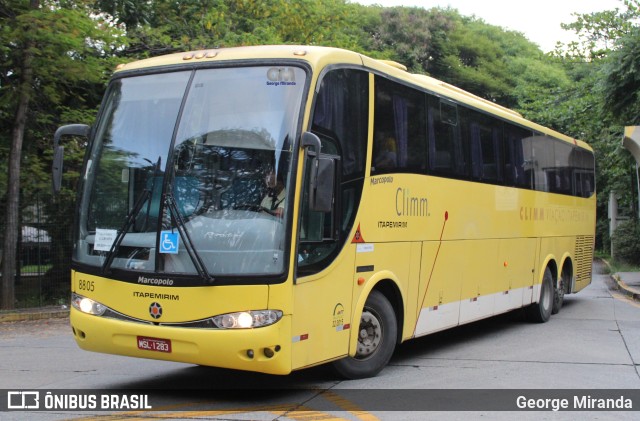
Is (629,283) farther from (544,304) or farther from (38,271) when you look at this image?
(38,271)

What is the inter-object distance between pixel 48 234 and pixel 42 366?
7.50 m

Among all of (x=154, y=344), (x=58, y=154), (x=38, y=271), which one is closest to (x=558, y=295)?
(x=154, y=344)

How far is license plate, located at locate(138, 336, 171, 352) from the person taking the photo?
6.68 meters

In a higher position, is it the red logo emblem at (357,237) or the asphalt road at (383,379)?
the red logo emblem at (357,237)

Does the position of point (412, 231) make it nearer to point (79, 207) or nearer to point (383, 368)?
point (383, 368)

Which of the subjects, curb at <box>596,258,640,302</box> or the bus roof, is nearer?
the bus roof

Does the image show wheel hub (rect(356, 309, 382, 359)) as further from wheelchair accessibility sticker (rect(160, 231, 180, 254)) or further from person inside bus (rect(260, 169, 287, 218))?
wheelchair accessibility sticker (rect(160, 231, 180, 254))

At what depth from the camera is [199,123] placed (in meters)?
6.94

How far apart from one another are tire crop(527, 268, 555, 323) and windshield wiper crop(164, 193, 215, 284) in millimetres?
8732

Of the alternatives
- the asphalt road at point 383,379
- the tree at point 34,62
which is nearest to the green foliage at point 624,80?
the asphalt road at point 383,379

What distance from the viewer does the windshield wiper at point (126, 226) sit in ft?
22.6

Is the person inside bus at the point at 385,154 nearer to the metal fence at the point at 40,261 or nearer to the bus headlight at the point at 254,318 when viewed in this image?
the bus headlight at the point at 254,318

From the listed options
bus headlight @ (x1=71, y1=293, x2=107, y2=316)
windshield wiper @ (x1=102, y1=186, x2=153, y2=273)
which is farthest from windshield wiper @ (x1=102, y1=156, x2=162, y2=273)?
bus headlight @ (x1=71, y1=293, x2=107, y2=316)

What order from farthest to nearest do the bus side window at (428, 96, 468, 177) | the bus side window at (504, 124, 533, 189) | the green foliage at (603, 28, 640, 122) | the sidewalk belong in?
the green foliage at (603, 28, 640, 122), the sidewalk, the bus side window at (504, 124, 533, 189), the bus side window at (428, 96, 468, 177)
